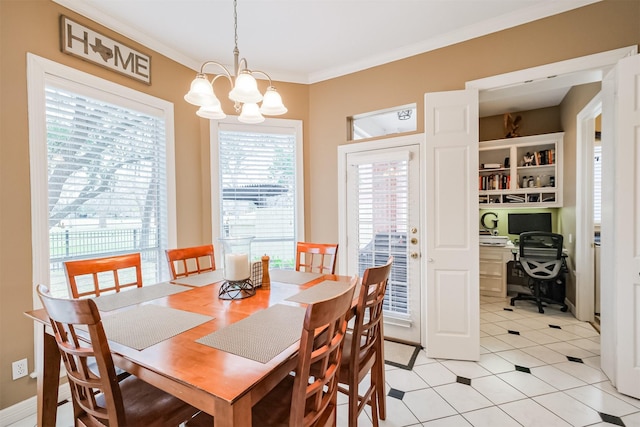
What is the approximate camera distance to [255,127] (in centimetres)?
328

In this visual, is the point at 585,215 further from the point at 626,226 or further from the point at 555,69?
the point at 555,69

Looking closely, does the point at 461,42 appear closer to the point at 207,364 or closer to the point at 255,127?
the point at 255,127

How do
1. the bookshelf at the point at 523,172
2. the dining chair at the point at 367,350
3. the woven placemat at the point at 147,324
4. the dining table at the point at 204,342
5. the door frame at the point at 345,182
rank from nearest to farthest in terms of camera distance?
the dining table at the point at 204,342 → the woven placemat at the point at 147,324 → the dining chair at the point at 367,350 → the door frame at the point at 345,182 → the bookshelf at the point at 523,172

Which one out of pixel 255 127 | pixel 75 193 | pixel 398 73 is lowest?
pixel 75 193

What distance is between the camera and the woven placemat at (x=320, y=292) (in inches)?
63.3

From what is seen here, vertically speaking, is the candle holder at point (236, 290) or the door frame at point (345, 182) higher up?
the door frame at point (345, 182)

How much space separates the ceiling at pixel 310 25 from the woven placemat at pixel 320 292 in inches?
83.8

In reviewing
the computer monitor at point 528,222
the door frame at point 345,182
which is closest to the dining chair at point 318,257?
the door frame at point 345,182

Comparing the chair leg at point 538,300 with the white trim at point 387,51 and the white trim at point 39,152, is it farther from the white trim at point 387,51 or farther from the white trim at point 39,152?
the white trim at point 39,152

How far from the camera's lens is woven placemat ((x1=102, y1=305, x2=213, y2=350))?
1138 mm

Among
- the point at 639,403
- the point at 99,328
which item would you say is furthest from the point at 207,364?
the point at 639,403

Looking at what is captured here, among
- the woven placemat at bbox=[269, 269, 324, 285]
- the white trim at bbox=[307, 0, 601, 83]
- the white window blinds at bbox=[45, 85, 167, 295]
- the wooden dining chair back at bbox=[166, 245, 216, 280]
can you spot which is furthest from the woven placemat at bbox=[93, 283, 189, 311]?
the white trim at bbox=[307, 0, 601, 83]

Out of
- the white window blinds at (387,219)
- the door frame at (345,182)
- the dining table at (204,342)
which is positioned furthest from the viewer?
the white window blinds at (387,219)

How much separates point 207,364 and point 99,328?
387 millimetres
